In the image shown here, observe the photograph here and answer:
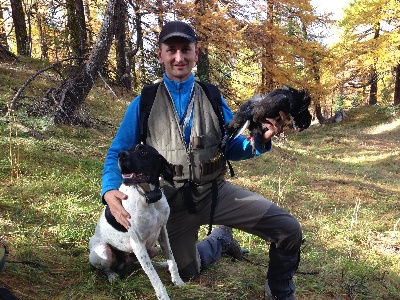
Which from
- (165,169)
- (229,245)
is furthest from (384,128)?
(165,169)

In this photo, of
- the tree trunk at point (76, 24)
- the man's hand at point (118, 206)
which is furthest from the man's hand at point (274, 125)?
the tree trunk at point (76, 24)

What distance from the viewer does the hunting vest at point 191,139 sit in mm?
3395

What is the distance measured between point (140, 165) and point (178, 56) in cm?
124

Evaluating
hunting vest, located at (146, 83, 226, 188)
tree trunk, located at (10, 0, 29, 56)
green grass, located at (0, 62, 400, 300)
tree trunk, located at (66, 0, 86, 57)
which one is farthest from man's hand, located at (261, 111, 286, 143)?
tree trunk, located at (10, 0, 29, 56)

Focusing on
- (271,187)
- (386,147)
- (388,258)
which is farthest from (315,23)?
(388,258)

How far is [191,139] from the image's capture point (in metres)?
→ 3.40

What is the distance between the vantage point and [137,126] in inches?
138

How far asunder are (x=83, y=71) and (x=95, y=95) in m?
5.77

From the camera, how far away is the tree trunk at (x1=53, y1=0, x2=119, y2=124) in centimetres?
795

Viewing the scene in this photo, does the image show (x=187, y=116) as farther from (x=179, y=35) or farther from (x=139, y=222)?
(x=139, y=222)

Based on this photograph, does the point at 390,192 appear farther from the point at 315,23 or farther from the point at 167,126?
the point at 315,23

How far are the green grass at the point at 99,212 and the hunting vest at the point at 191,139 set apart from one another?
3.48 ft

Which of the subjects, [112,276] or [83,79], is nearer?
[112,276]

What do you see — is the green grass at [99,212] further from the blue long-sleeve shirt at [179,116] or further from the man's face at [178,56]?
the man's face at [178,56]
